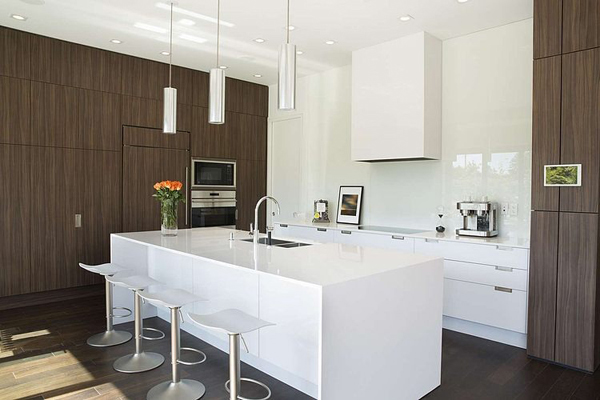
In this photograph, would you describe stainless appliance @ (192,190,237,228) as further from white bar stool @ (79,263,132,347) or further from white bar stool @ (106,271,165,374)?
white bar stool @ (106,271,165,374)

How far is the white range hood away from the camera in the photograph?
4.39m

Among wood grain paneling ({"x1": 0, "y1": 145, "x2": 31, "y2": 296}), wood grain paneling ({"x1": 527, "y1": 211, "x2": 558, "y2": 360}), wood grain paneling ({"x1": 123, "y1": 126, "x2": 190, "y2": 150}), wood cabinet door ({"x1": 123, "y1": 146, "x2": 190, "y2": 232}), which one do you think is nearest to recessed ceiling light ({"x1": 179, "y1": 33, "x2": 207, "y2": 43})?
wood grain paneling ({"x1": 123, "y1": 126, "x2": 190, "y2": 150})

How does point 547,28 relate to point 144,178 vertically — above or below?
above

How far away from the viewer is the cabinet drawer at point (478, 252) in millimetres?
3506

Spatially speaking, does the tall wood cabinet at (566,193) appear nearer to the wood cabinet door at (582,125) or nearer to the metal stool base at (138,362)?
the wood cabinet door at (582,125)

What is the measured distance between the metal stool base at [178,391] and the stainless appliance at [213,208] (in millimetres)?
3316

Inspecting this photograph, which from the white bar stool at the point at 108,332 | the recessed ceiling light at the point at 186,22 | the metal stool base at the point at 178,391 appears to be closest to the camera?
the metal stool base at the point at 178,391

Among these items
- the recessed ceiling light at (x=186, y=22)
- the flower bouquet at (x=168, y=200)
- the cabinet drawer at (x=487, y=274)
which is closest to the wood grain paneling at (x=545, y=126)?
the cabinet drawer at (x=487, y=274)

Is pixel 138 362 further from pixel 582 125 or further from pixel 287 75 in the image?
pixel 582 125

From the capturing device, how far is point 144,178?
5.45 metres

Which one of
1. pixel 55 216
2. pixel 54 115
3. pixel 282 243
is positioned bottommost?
pixel 282 243

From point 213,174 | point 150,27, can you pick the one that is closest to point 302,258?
point 150,27

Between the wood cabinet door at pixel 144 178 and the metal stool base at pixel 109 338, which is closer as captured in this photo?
the metal stool base at pixel 109 338

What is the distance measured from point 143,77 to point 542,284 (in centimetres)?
488
